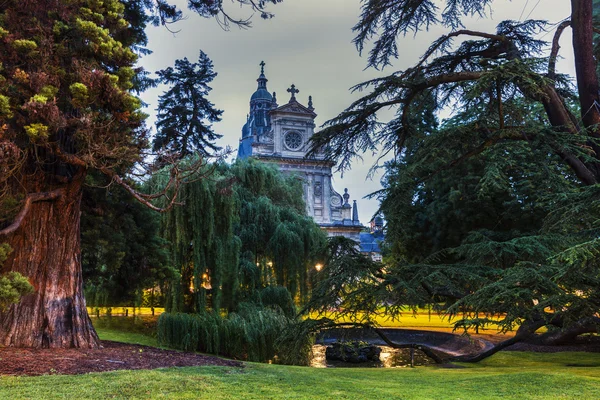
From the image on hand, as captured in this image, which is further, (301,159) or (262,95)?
(262,95)

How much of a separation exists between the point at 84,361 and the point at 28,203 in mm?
2388

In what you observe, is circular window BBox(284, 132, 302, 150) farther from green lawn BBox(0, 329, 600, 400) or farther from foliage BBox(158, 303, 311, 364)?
green lawn BBox(0, 329, 600, 400)

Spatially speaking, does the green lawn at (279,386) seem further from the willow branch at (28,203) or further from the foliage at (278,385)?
the willow branch at (28,203)

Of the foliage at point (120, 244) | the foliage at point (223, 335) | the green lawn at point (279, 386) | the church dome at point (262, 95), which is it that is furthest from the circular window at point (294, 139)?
the green lawn at point (279, 386)

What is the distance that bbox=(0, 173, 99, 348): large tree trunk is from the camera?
7.37 m

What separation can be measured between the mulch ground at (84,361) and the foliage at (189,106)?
677 inches

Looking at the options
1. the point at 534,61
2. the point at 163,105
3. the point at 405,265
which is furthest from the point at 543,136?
the point at 163,105

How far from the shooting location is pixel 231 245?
12.2 meters

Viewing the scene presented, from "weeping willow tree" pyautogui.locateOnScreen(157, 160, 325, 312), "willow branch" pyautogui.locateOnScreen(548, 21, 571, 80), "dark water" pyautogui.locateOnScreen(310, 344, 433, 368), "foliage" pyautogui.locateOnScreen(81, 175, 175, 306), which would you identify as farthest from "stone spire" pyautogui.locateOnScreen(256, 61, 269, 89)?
"willow branch" pyautogui.locateOnScreen(548, 21, 571, 80)

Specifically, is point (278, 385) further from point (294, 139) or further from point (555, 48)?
point (294, 139)

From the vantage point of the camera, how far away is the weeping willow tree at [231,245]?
11789 millimetres

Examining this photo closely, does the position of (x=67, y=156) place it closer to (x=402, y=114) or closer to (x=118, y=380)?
(x=118, y=380)

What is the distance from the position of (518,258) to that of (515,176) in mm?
6950

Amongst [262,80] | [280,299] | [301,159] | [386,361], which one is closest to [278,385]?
[280,299]
